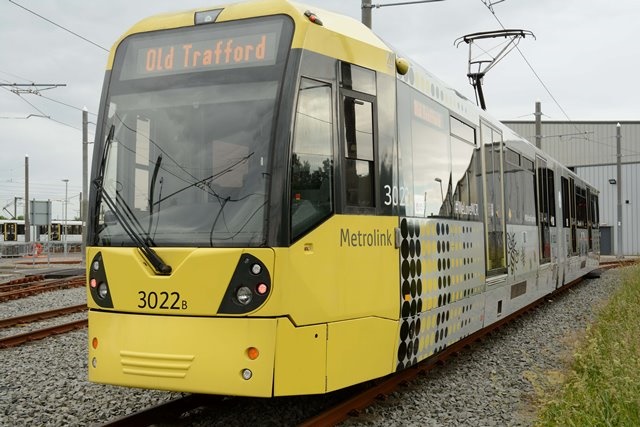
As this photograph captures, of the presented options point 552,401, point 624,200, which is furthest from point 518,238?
point 624,200

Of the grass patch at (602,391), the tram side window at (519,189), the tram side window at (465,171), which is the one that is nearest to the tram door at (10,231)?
the tram side window at (519,189)

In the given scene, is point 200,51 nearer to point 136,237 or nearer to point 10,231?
point 136,237

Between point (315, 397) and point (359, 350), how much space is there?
1096 millimetres

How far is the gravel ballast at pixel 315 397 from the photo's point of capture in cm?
561

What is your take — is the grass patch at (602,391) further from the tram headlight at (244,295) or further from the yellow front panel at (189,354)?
the tram headlight at (244,295)

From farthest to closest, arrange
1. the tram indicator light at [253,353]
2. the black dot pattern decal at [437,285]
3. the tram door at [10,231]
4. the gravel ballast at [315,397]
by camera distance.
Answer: the tram door at [10,231]
the black dot pattern decal at [437,285]
the gravel ballast at [315,397]
the tram indicator light at [253,353]

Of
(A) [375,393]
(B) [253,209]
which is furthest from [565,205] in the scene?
(B) [253,209]

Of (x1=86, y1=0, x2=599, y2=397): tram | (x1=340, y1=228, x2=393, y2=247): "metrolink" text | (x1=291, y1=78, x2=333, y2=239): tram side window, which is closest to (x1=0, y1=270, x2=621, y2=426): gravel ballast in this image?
(x1=86, y1=0, x2=599, y2=397): tram

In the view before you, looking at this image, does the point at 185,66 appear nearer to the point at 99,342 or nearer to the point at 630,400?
the point at 99,342

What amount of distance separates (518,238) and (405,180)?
Answer: 484 centimetres

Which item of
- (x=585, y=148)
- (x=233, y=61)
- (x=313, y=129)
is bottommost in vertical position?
(x=313, y=129)

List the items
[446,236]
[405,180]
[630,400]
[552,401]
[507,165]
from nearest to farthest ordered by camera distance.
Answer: [630,400] → [552,401] → [405,180] → [446,236] → [507,165]

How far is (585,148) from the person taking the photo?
48.0 m

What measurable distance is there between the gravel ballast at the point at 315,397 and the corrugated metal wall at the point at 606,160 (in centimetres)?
4045
